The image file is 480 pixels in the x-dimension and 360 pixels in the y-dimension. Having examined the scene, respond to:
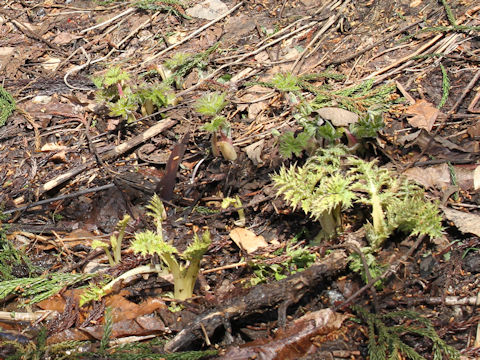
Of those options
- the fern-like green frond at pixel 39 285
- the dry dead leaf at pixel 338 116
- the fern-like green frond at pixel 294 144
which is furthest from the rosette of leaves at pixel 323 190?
the fern-like green frond at pixel 39 285

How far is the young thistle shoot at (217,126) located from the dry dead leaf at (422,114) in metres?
1.03

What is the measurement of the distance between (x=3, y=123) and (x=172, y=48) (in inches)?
53.8

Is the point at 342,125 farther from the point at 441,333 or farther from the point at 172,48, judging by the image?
the point at 172,48

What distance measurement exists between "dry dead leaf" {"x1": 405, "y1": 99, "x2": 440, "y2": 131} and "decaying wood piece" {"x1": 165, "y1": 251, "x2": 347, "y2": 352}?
38.8 inches

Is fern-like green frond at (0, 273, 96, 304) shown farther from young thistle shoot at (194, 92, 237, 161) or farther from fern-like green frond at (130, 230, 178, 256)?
young thistle shoot at (194, 92, 237, 161)

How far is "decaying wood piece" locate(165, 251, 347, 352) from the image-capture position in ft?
6.69

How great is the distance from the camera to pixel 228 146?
2.89 m

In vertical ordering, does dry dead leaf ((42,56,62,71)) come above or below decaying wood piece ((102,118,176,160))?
above

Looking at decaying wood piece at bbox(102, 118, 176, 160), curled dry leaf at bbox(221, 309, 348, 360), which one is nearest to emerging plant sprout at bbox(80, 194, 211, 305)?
curled dry leaf at bbox(221, 309, 348, 360)

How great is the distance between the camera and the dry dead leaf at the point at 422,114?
108 inches

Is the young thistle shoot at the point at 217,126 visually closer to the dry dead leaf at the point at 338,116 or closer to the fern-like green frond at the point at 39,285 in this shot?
the dry dead leaf at the point at 338,116

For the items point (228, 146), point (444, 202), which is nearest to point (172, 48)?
point (228, 146)

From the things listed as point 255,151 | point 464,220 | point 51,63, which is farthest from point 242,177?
point 51,63

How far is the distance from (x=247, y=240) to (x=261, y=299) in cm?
47
